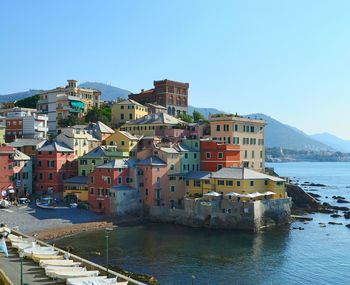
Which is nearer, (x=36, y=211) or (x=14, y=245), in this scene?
(x=14, y=245)

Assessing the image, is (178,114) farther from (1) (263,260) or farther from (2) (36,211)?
(1) (263,260)

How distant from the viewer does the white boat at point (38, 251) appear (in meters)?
45.4

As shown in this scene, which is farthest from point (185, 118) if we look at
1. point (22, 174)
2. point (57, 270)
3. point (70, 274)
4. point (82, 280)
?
point (82, 280)

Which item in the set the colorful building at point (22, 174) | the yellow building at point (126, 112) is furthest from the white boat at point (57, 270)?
the yellow building at point (126, 112)

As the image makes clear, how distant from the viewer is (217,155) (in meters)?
86.8

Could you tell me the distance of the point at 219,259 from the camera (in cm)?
5531

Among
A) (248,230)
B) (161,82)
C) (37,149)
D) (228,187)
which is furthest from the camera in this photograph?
(161,82)

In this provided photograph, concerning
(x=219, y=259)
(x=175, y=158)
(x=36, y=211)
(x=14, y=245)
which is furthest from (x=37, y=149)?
(x=219, y=259)

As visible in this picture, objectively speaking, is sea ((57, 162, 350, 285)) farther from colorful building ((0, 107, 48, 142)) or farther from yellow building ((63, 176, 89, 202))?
colorful building ((0, 107, 48, 142))

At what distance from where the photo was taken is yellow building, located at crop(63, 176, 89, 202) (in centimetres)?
8388

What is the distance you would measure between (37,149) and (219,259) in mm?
50397

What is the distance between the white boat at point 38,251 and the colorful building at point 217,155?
1748 inches

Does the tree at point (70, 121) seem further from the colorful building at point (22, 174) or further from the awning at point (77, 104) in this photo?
the colorful building at point (22, 174)

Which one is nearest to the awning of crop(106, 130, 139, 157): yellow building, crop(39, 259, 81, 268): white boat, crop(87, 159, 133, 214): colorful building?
crop(106, 130, 139, 157): yellow building
